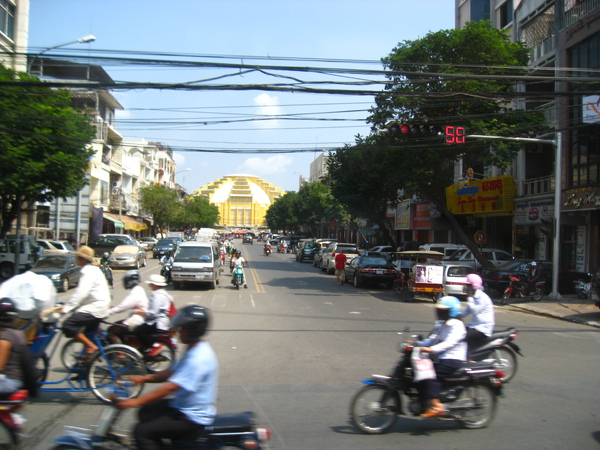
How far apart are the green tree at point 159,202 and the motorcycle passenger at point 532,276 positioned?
5214 cm

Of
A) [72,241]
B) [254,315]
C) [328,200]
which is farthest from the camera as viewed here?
[328,200]

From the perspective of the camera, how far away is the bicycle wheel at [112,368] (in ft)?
22.4

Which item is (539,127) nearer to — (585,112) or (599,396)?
(585,112)

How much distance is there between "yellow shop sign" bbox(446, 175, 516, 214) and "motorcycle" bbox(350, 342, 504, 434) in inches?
1033

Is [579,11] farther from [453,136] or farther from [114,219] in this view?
[114,219]

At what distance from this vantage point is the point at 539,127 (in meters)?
21.7

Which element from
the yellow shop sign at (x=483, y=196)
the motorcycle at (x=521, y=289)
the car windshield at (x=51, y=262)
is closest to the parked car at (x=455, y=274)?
the motorcycle at (x=521, y=289)

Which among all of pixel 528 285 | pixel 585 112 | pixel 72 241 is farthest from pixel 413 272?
pixel 72 241

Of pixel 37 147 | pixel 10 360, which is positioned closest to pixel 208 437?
pixel 10 360

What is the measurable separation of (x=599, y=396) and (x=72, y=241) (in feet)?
132

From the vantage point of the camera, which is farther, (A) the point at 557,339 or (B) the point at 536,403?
(A) the point at 557,339

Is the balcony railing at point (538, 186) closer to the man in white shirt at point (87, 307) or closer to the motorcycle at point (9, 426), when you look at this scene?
the man in white shirt at point (87, 307)

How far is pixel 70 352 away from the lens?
299 inches

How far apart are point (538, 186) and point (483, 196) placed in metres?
4.20
